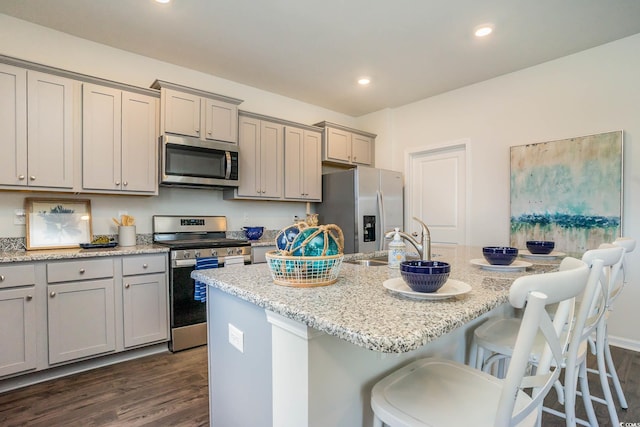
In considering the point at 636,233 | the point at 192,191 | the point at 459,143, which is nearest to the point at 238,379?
the point at 192,191

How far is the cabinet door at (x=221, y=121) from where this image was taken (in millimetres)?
3195

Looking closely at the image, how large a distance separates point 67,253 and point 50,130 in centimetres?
94

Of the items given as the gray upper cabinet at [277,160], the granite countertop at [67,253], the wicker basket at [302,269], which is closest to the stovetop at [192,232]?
the granite countertop at [67,253]

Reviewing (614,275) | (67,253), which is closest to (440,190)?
(614,275)

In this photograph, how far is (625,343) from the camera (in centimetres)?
286

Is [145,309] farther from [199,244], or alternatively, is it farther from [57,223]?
[57,223]

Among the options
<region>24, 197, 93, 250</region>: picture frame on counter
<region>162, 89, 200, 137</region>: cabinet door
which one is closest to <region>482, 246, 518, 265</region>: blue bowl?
<region>162, 89, 200, 137</region>: cabinet door

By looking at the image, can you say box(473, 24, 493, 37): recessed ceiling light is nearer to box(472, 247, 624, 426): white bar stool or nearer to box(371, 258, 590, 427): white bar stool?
box(472, 247, 624, 426): white bar stool

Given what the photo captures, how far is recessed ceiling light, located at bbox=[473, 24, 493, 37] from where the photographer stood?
8.78 feet

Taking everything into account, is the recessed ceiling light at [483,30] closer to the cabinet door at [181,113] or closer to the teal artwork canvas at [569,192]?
the teal artwork canvas at [569,192]

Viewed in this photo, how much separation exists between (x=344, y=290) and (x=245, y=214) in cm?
299

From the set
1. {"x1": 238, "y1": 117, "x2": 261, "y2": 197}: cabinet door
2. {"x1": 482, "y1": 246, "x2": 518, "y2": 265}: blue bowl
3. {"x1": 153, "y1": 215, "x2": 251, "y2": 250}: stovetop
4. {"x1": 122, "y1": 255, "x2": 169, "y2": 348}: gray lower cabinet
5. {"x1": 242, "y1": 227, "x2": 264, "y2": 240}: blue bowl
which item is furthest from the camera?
{"x1": 242, "y1": 227, "x2": 264, "y2": 240}: blue bowl

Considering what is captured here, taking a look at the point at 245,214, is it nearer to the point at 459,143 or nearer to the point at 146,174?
the point at 146,174

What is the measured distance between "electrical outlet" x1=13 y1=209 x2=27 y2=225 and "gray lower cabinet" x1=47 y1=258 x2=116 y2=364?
66 centimetres
